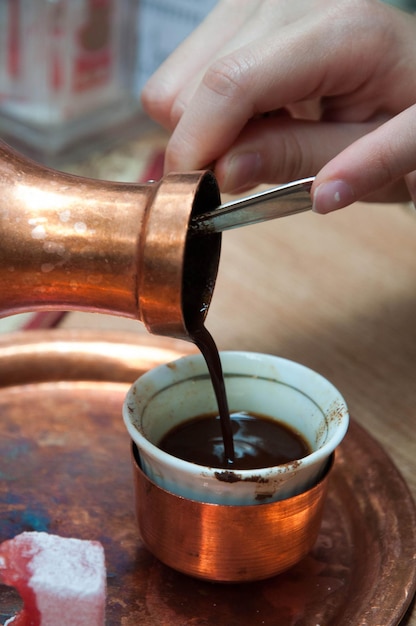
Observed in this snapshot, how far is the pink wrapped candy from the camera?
1.75 feet

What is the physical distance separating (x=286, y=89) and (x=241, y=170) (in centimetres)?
8

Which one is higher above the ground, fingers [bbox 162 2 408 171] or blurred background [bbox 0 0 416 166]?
fingers [bbox 162 2 408 171]

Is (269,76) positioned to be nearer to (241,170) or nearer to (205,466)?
(241,170)

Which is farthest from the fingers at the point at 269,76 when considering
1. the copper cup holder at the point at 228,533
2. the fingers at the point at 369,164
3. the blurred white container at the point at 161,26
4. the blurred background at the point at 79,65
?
the blurred white container at the point at 161,26

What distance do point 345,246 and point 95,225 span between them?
596 millimetres

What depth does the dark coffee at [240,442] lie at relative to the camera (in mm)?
586

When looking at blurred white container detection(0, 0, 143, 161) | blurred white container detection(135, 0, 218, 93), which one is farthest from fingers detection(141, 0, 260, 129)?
blurred white container detection(135, 0, 218, 93)

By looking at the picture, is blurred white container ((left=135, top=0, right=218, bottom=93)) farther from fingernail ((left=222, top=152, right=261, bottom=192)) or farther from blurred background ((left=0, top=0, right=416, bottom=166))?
fingernail ((left=222, top=152, right=261, bottom=192))

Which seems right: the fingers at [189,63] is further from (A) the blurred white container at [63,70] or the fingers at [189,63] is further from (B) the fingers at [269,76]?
(A) the blurred white container at [63,70]

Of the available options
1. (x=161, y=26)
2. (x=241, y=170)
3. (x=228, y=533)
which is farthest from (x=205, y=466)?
(x=161, y=26)

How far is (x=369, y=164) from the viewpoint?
1.83 ft

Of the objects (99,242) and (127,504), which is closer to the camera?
(99,242)

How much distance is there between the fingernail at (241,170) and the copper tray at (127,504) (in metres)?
0.17

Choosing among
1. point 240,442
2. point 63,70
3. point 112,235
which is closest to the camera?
point 112,235
